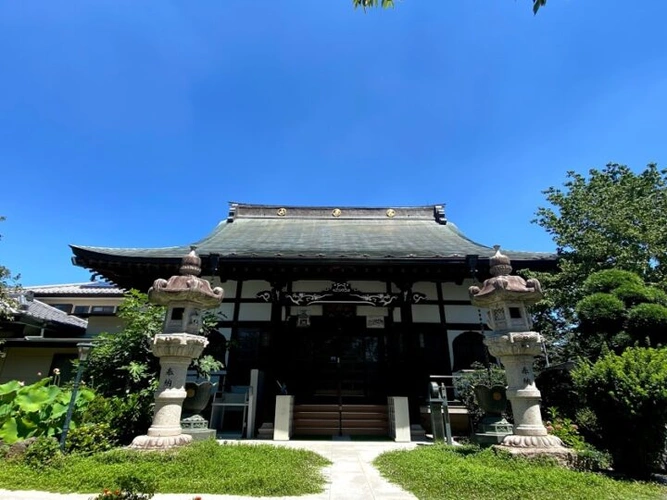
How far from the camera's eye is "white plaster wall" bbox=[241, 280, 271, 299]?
36.6ft

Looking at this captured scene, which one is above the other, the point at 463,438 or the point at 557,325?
the point at 557,325

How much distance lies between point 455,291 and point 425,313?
1.25 metres

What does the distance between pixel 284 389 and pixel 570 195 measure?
13.3m

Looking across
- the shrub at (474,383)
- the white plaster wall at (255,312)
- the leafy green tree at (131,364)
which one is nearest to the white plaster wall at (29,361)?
the leafy green tree at (131,364)

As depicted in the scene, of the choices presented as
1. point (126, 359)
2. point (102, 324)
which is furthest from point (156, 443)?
point (102, 324)

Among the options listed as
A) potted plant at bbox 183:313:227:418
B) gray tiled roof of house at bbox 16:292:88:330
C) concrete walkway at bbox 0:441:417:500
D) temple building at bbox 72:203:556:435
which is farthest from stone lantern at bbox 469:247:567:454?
gray tiled roof of house at bbox 16:292:88:330

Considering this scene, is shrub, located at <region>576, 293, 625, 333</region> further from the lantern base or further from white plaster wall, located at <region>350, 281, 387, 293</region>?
the lantern base

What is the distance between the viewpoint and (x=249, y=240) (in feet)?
42.8

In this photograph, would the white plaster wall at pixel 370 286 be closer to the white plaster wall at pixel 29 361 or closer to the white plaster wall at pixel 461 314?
the white plaster wall at pixel 461 314

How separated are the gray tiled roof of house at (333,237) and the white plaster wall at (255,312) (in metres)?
1.79

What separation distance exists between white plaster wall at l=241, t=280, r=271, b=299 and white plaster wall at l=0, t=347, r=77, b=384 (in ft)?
23.1

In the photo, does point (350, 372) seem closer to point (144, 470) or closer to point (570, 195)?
point (144, 470)

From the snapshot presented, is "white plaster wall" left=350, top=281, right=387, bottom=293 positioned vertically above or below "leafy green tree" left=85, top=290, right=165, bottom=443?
above

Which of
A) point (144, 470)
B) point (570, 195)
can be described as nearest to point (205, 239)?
point (144, 470)
